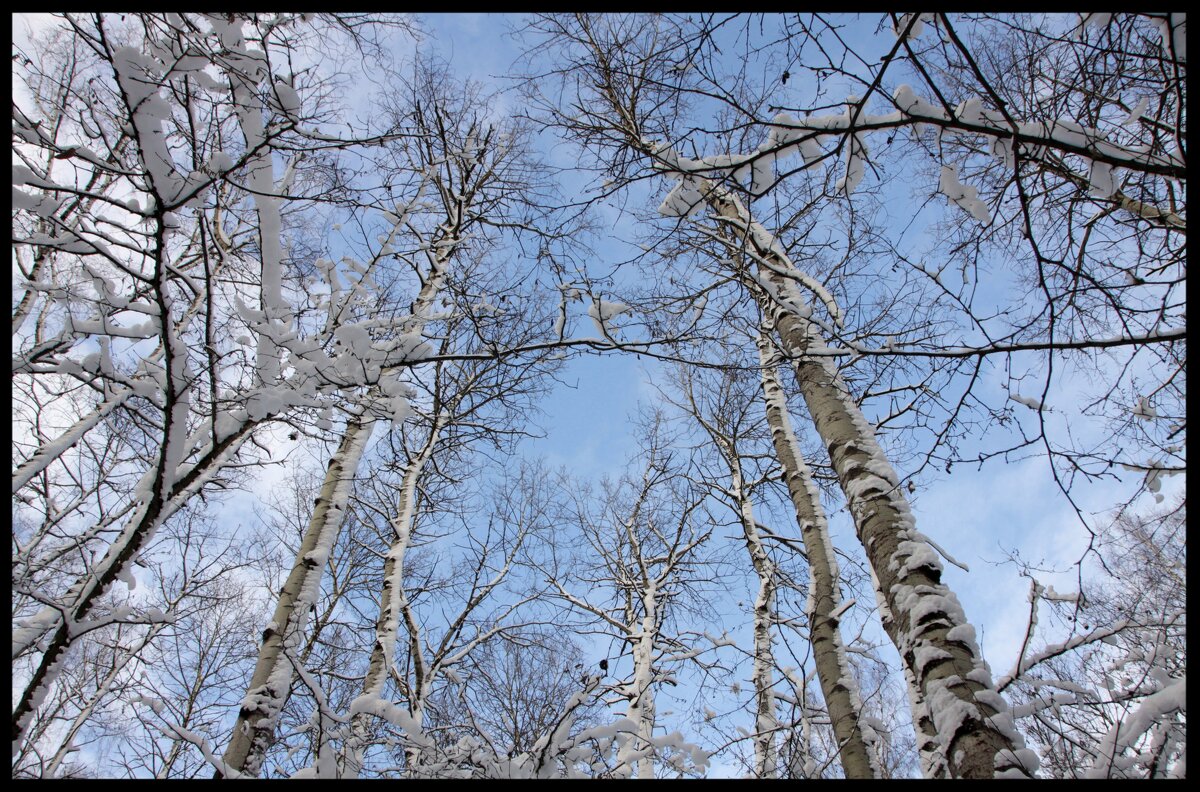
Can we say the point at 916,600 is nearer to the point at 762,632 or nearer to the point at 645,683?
the point at 762,632

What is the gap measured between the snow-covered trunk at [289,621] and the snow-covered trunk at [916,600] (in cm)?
284

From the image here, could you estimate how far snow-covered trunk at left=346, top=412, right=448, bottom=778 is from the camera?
14.3 feet

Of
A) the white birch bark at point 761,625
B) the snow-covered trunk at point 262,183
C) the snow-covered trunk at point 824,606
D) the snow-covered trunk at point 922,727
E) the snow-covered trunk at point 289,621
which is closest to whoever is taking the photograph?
the snow-covered trunk at point 922,727

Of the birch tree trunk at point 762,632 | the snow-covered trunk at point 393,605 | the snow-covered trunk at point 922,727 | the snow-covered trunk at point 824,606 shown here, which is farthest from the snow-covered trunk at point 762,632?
the snow-covered trunk at point 393,605

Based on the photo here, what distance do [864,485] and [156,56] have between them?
3894 mm

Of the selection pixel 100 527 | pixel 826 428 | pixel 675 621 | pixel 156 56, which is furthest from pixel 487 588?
pixel 156 56

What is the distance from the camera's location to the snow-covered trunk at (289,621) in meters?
3.09

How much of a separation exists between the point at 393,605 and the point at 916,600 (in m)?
4.01

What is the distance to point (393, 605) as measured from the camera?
4.82 meters

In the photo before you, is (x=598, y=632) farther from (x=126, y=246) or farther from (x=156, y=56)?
(x=156, y=56)

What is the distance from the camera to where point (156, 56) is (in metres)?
2.60

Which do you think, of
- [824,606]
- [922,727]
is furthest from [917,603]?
[824,606]

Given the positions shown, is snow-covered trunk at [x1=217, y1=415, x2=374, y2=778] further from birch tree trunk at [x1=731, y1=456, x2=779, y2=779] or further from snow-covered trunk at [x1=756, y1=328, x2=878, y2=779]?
birch tree trunk at [x1=731, y1=456, x2=779, y2=779]

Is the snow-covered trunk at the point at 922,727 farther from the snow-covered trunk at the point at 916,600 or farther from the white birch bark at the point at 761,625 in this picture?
the white birch bark at the point at 761,625
